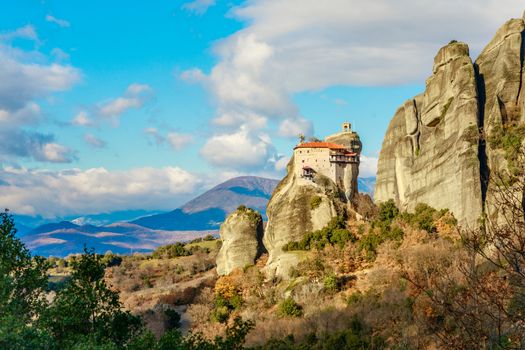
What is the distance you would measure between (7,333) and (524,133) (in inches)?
2422

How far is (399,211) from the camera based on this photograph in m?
91.2

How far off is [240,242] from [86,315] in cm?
6493

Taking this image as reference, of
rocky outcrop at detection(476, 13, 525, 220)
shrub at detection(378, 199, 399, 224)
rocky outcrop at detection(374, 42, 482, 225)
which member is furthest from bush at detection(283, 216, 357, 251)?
rocky outcrop at detection(476, 13, 525, 220)

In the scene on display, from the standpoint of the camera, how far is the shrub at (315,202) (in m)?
90.9

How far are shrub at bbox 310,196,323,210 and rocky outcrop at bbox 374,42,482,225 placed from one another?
11326 millimetres

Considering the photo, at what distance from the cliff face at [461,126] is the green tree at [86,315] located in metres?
47.1

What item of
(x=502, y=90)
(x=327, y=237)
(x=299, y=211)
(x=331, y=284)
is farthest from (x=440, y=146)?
(x=331, y=284)

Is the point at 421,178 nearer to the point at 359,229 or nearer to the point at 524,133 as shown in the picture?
the point at 359,229

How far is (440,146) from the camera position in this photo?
82000mm

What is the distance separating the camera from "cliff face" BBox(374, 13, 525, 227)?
242 ft

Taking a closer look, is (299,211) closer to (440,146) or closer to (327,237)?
(327,237)

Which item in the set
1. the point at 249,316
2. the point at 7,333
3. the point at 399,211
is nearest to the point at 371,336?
the point at 249,316

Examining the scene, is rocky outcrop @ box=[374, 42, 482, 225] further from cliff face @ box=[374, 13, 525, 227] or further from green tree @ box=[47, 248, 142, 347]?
green tree @ box=[47, 248, 142, 347]

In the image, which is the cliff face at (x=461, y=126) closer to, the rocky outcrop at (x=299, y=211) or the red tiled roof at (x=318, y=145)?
the red tiled roof at (x=318, y=145)
